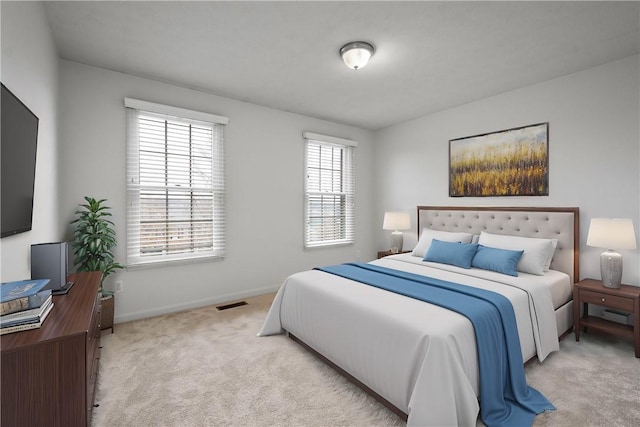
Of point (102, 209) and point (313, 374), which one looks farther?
point (102, 209)

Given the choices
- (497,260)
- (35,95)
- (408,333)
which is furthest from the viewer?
(497,260)

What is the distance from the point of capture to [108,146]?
3.16m

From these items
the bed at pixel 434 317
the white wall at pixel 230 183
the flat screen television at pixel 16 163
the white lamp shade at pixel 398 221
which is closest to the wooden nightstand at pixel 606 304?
the bed at pixel 434 317

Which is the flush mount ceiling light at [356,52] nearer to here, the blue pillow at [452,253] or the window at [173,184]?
the window at [173,184]

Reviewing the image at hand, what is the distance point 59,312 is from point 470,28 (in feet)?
11.2

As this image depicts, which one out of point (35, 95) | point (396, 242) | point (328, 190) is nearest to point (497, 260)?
point (396, 242)

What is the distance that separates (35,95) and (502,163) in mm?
4654

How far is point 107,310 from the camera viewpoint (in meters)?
2.94

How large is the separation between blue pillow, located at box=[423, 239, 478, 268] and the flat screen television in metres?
3.63

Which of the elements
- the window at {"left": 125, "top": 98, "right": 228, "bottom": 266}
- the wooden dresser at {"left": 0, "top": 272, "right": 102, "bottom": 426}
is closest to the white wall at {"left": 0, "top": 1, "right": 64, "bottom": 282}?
the wooden dresser at {"left": 0, "top": 272, "right": 102, "bottom": 426}

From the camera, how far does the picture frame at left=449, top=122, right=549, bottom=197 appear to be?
3469 millimetres

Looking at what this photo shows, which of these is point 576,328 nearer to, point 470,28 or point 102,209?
point 470,28

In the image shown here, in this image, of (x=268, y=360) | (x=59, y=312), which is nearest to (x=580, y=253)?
Result: (x=268, y=360)

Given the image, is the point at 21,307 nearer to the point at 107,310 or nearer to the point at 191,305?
the point at 107,310
